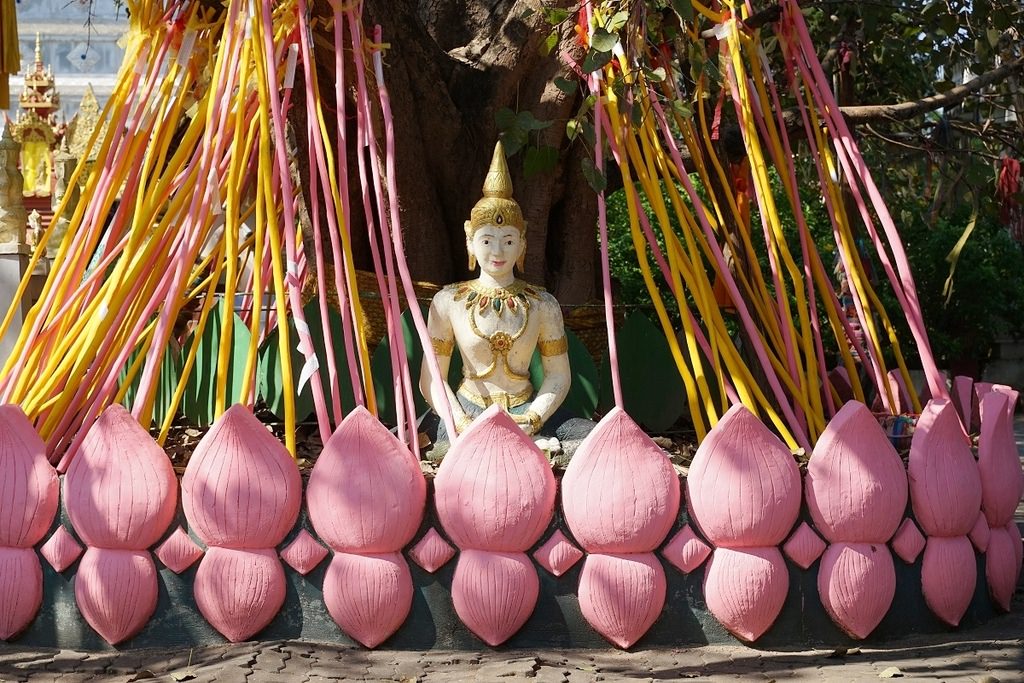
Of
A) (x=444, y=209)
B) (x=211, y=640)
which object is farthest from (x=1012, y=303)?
(x=211, y=640)

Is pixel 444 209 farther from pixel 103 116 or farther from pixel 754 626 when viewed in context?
pixel 754 626

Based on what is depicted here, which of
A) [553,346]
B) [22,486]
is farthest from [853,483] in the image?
[22,486]

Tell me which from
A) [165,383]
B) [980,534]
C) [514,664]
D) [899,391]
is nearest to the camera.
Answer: [514,664]

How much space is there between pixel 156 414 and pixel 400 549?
2.46 meters

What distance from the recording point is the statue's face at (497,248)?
4.32 meters

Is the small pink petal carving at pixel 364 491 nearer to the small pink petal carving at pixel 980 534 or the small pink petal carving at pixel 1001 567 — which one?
the small pink petal carving at pixel 980 534

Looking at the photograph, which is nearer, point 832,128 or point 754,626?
point 754,626

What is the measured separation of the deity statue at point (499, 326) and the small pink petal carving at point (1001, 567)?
148 centimetres

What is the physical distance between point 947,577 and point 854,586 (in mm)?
364

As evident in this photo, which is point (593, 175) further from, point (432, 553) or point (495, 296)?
point (432, 553)

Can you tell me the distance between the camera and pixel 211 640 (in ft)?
11.9

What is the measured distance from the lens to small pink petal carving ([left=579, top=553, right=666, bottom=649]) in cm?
359

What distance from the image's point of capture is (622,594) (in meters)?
3.59

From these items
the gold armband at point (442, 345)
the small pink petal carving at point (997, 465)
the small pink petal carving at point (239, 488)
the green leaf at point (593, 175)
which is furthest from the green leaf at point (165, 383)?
the small pink petal carving at point (997, 465)
